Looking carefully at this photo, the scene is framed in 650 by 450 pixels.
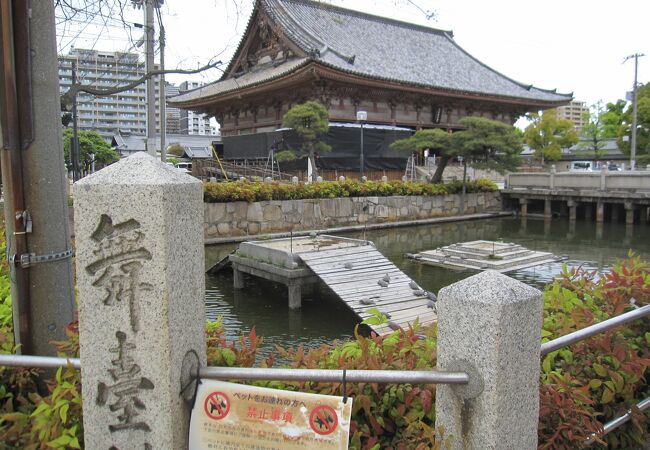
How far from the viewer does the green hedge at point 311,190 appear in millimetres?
17219

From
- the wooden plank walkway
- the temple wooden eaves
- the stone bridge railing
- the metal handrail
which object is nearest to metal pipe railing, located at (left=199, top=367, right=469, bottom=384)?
the metal handrail

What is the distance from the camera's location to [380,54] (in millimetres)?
30062

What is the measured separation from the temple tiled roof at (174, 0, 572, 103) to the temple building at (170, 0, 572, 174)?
76 millimetres

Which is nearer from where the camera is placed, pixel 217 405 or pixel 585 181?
pixel 217 405

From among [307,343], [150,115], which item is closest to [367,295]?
[307,343]

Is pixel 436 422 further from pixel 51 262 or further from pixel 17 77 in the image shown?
pixel 17 77

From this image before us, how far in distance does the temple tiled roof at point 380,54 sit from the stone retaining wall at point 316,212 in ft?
20.3

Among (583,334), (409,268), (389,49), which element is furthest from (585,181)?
(583,334)

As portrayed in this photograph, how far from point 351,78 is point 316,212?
7.53 metres

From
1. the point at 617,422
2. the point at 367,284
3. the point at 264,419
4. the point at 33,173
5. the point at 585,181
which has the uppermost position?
the point at 33,173

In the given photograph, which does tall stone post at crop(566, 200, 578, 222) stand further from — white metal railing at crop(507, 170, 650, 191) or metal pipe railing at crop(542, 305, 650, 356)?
metal pipe railing at crop(542, 305, 650, 356)

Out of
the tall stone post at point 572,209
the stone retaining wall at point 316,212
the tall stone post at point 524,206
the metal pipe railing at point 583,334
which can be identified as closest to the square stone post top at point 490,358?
the metal pipe railing at point 583,334

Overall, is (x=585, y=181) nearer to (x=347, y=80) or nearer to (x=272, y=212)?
(x=347, y=80)

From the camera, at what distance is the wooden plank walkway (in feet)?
26.5
